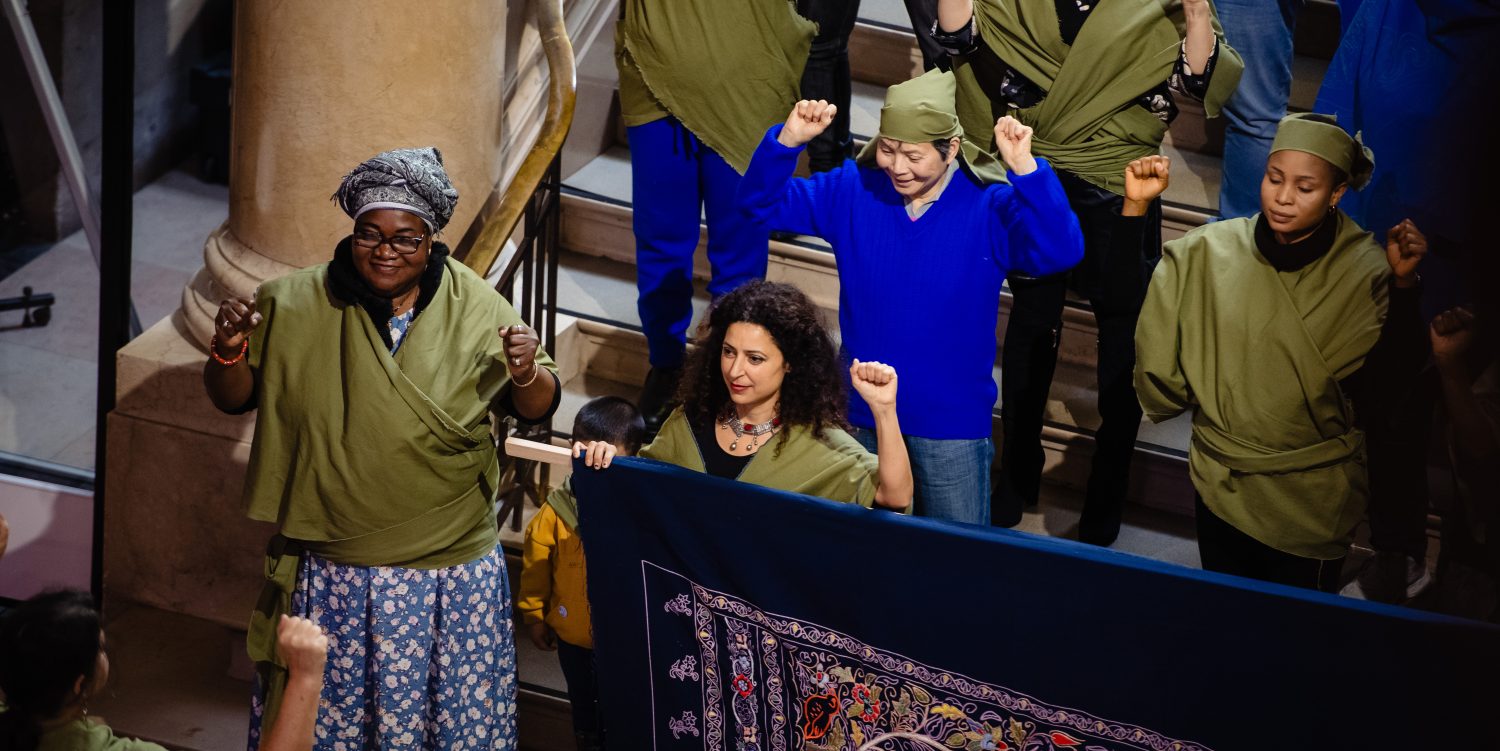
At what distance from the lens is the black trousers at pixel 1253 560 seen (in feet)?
11.3

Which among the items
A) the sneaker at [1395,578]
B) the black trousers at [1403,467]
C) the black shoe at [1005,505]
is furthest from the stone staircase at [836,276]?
the black trousers at [1403,467]

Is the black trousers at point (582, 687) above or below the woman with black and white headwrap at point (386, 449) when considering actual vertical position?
below

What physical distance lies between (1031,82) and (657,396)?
→ 1392mm

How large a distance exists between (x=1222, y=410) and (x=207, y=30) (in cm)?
672

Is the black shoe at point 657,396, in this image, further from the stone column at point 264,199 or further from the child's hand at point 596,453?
the child's hand at point 596,453

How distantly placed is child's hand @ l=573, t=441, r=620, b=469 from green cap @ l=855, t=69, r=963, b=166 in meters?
0.99

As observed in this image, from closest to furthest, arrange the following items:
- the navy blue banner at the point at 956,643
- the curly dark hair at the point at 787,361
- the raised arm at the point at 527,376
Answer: the navy blue banner at the point at 956,643 → the raised arm at the point at 527,376 → the curly dark hair at the point at 787,361

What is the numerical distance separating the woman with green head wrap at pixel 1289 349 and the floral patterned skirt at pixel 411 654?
5.29 feet

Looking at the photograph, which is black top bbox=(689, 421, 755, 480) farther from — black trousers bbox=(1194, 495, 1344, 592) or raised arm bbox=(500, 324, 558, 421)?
black trousers bbox=(1194, 495, 1344, 592)

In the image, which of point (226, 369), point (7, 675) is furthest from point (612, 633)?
point (7, 675)

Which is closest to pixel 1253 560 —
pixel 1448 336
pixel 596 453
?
pixel 1448 336

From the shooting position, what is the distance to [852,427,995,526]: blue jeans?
12.1ft

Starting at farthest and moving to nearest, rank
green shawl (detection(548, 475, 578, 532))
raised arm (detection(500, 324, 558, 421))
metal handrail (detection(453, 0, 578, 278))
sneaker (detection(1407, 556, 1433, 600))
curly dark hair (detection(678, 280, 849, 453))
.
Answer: metal handrail (detection(453, 0, 578, 278)), sneaker (detection(1407, 556, 1433, 600)), green shawl (detection(548, 475, 578, 532)), curly dark hair (detection(678, 280, 849, 453)), raised arm (detection(500, 324, 558, 421))

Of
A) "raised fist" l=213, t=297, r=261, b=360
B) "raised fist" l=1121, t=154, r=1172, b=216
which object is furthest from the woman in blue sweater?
"raised fist" l=213, t=297, r=261, b=360
